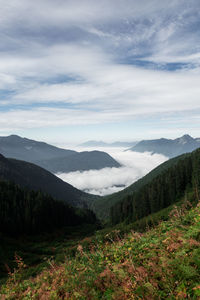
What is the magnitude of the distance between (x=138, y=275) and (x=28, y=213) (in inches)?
3850

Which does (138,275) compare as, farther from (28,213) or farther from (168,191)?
(168,191)

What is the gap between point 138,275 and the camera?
6145mm

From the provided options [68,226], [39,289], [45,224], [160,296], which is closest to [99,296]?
[160,296]

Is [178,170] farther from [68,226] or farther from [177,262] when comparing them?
[177,262]

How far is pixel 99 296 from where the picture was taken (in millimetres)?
6492

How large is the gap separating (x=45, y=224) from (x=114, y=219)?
47.8 meters

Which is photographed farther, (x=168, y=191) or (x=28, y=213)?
(x=168, y=191)

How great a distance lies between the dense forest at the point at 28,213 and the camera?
274 ft

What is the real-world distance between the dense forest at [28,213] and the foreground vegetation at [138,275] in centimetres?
8432

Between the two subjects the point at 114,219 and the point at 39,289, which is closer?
the point at 39,289

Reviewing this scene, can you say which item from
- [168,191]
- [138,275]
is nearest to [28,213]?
[168,191]

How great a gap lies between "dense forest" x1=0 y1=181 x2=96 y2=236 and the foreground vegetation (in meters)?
Answer: 84.3

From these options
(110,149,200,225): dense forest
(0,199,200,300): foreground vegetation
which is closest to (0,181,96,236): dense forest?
(110,149,200,225): dense forest

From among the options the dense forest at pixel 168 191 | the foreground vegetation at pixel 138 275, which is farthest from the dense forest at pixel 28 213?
the foreground vegetation at pixel 138 275
